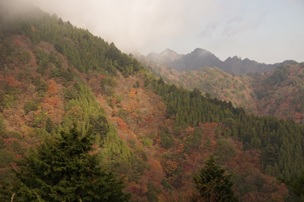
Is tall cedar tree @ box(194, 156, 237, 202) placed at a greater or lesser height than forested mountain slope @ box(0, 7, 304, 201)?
lesser

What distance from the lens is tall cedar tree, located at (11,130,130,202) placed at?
Answer: 14.1m

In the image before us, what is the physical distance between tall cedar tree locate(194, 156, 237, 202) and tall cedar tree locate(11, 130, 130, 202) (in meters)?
8.37

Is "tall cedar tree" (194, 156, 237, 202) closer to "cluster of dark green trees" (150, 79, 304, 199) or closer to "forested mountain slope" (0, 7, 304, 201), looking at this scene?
"forested mountain slope" (0, 7, 304, 201)

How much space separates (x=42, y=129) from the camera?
86.5 m

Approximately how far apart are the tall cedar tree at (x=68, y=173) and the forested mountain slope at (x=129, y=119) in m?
59.6

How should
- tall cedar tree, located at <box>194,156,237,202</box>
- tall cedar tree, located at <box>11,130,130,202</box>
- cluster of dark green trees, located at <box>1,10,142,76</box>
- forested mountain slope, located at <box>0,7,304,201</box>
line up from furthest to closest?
1. cluster of dark green trees, located at <box>1,10,142,76</box>
2. forested mountain slope, located at <box>0,7,304,201</box>
3. tall cedar tree, located at <box>194,156,237,202</box>
4. tall cedar tree, located at <box>11,130,130,202</box>

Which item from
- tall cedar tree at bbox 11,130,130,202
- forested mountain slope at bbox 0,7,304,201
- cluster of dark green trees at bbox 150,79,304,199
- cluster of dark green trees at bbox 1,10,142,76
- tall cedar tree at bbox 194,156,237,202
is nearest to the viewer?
tall cedar tree at bbox 11,130,130,202

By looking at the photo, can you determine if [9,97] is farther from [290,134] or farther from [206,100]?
[290,134]

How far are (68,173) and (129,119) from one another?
363 ft

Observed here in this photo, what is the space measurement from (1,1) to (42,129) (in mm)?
81622

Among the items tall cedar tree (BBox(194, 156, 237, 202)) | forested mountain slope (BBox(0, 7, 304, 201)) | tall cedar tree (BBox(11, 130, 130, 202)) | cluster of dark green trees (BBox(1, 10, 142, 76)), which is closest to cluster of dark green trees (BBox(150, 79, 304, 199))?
forested mountain slope (BBox(0, 7, 304, 201))

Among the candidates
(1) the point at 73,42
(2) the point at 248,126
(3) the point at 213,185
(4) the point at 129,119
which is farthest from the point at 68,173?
(1) the point at 73,42

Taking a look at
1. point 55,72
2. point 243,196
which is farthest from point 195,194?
point 55,72

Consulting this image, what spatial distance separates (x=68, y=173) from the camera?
14828 millimetres
